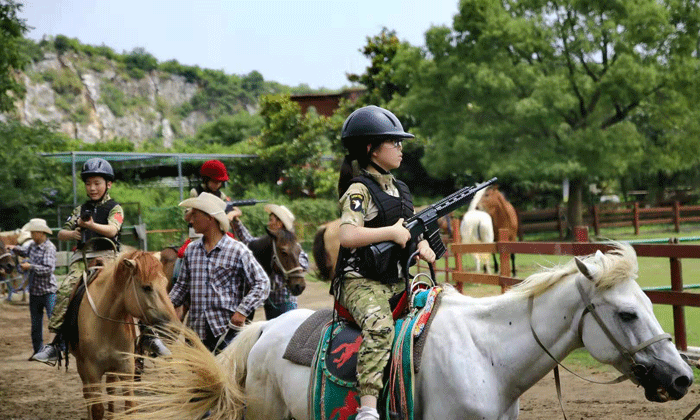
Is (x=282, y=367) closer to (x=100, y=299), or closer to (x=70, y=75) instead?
(x=100, y=299)

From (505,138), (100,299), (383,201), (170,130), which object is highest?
(170,130)

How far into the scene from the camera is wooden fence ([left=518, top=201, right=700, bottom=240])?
3053 cm

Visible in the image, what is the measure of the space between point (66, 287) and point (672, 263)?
5.90 meters

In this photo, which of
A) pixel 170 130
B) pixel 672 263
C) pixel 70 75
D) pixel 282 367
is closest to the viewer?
pixel 282 367

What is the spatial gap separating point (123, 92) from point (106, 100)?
4.82m

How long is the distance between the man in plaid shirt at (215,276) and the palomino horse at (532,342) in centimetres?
131

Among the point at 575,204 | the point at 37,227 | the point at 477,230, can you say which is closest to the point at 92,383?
the point at 37,227

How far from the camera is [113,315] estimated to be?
6660 mm

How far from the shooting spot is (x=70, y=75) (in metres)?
80.4

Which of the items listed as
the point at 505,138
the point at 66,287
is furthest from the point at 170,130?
the point at 66,287

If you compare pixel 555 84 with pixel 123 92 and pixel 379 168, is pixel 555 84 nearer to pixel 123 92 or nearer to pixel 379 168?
pixel 379 168

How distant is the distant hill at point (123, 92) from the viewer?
7650 centimetres

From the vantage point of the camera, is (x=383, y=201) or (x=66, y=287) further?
(x=66, y=287)

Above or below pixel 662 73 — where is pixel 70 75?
above
